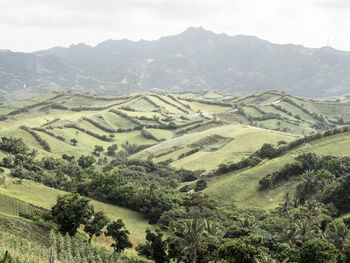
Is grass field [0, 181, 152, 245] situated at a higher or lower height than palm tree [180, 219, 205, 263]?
lower

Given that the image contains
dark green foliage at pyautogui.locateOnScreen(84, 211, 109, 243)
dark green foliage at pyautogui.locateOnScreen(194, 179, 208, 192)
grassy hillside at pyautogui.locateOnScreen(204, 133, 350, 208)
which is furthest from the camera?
dark green foliage at pyautogui.locateOnScreen(194, 179, 208, 192)

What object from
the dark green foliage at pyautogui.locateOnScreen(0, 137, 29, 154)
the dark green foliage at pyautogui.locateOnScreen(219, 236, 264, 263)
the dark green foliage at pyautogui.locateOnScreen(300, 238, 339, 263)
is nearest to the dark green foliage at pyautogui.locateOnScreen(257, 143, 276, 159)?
the dark green foliage at pyautogui.locateOnScreen(300, 238, 339, 263)

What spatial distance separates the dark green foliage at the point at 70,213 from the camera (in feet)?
211

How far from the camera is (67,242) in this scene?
61.8 metres

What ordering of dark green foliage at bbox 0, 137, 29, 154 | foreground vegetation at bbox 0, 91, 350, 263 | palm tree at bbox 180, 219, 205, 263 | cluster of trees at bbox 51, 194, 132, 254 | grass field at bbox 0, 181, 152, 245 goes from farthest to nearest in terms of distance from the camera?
dark green foliage at bbox 0, 137, 29, 154 < grass field at bbox 0, 181, 152, 245 < cluster of trees at bbox 51, 194, 132, 254 < foreground vegetation at bbox 0, 91, 350, 263 < palm tree at bbox 180, 219, 205, 263

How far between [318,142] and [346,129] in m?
15.3

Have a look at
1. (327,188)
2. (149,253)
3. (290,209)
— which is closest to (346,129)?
(327,188)

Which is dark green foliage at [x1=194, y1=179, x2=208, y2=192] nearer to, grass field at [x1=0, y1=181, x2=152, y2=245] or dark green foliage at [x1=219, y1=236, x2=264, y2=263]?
grass field at [x1=0, y1=181, x2=152, y2=245]

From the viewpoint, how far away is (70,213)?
6394cm

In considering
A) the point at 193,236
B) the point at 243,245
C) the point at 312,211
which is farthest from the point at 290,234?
the point at 193,236

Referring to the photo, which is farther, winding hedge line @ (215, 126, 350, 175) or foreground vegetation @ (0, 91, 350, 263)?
winding hedge line @ (215, 126, 350, 175)

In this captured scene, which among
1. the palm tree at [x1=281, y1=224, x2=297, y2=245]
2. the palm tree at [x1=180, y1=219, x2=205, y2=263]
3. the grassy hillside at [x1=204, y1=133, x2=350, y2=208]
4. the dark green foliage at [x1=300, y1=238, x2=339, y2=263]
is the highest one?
the palm tree at [x1=180, y1=219, x2=205, y2=263]

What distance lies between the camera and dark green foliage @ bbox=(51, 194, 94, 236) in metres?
64.2

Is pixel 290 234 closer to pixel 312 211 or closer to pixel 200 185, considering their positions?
pixel 312 211
